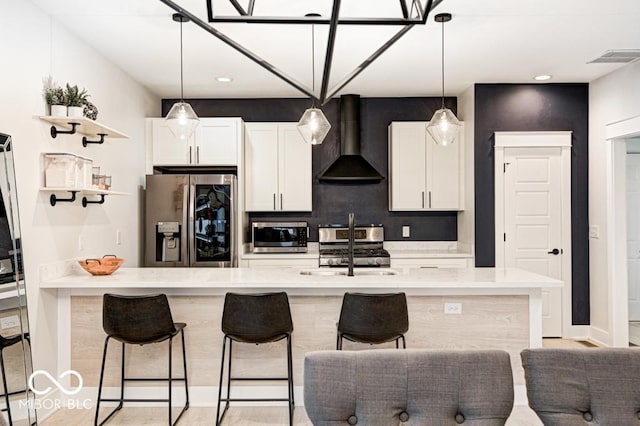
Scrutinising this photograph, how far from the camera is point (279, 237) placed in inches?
219

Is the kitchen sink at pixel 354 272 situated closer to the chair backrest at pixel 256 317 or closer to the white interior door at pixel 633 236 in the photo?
the chair backrest at pixel 256 317

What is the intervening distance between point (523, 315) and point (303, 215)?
9.81ft

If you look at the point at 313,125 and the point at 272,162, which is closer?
the point at 313,125

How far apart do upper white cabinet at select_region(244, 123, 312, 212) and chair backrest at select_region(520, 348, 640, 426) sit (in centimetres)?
414

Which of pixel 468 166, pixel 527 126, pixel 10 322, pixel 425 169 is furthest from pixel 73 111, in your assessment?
pixel 527 126

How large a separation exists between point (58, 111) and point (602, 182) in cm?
477

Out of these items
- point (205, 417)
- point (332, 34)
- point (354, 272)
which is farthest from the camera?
point (354, 272)

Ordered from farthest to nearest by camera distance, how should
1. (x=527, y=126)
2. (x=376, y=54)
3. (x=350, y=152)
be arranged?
→ (x=350, y=152), (x=527, y=126), (x=376, y=54)

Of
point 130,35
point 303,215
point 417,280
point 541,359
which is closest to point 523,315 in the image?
point 417,280

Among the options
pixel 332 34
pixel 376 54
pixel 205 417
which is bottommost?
pixel 205 417

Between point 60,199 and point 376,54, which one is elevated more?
point 376,54

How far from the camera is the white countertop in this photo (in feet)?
10.5
